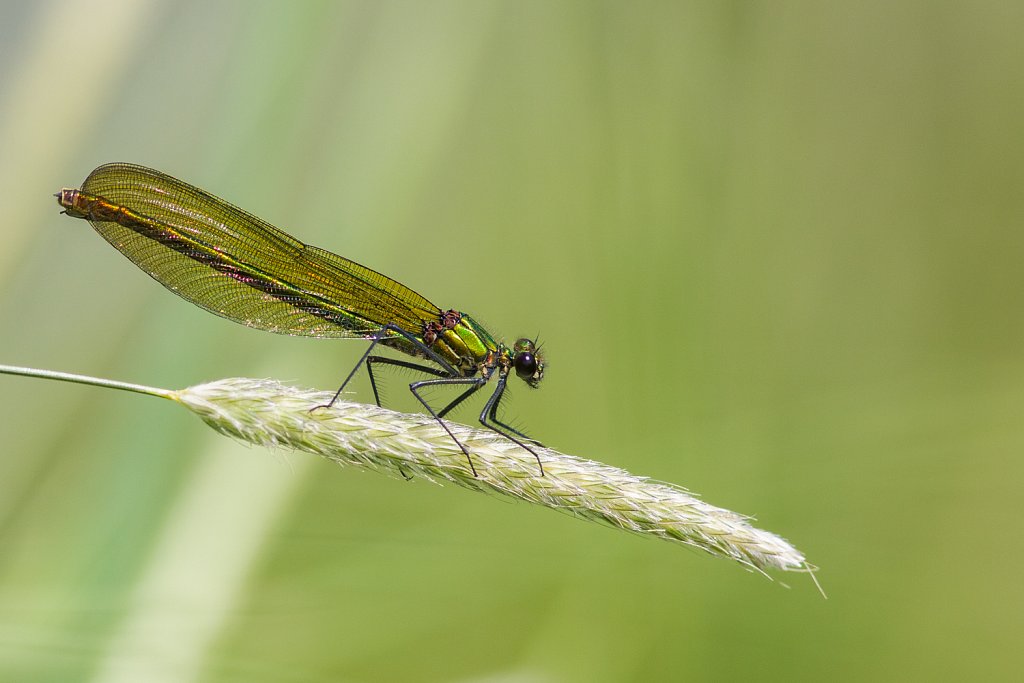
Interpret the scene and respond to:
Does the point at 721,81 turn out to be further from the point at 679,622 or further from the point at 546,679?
the point at 546,679

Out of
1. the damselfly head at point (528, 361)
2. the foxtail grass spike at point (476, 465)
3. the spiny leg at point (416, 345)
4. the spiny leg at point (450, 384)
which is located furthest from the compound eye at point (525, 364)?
the foxtail grass spike at point (476, 465)

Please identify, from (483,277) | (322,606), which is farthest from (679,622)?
(483,277)

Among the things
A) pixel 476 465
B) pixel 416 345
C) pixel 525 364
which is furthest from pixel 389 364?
pixel 476 465

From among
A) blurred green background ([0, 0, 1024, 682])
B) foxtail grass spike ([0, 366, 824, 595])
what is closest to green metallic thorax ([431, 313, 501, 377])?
blurred green background ([0, 0, 1024, 682])

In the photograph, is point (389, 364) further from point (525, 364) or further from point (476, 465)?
point (476, 465)

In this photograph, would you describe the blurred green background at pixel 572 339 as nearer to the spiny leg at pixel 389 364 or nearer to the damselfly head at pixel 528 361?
the damselfly head at pixel 528 361
